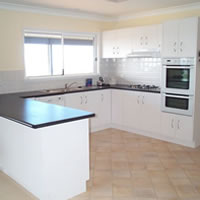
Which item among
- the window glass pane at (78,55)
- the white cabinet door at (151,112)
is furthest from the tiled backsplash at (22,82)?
the white cabinet door at (151,112)

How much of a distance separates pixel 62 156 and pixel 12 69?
102 inches

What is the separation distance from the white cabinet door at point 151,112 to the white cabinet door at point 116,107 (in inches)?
22.9

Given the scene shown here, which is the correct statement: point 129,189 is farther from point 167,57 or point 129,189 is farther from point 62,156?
point 167,57

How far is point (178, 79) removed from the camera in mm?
4578

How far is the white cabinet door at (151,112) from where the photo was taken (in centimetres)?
497

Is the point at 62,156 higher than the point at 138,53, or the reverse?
the point at 138,53

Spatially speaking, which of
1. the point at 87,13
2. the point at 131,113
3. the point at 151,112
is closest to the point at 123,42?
the point at 87,13

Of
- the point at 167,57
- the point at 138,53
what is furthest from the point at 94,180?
the point at 138,53

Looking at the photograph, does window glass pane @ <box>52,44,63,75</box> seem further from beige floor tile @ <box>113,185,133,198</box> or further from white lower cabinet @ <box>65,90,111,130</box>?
beige floor tile @ <box>113,185,133,198</box>

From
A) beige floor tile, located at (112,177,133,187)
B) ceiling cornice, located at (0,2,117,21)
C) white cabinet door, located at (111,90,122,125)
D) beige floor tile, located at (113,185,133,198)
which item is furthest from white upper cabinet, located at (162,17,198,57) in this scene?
beige floor tile, located at (113,185,133,198)

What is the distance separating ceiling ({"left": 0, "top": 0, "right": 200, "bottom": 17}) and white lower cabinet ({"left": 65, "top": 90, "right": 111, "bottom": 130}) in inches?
65.2

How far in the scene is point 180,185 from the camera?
328 cm

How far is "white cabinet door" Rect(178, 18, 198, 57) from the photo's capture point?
4297mm

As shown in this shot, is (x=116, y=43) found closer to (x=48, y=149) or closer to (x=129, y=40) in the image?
(x=129, y=40)
